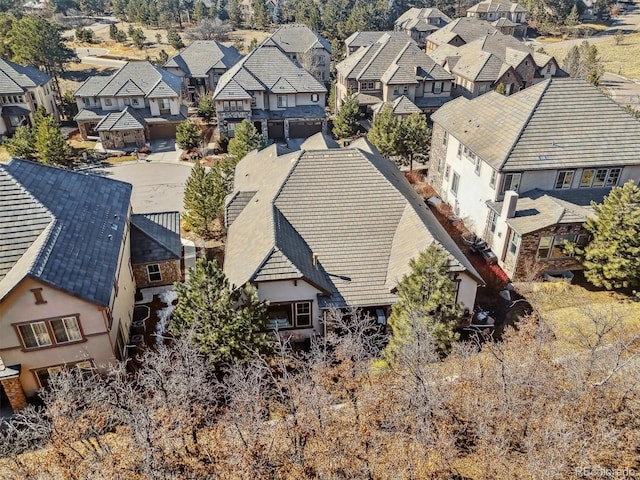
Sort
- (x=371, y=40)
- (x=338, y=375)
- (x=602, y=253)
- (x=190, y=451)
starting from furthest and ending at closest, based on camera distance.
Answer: (x=371, y=40) < (x=602, y=253) < (x=338, y=375) < (x=190, y=451)

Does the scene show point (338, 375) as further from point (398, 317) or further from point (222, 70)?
point (222, 70)

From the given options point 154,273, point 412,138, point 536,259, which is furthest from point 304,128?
point 536,259

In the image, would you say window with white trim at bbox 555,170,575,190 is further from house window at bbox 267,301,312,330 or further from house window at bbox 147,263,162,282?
house window at bbox 147,263,162,282

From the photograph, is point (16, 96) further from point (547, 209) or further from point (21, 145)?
point (547, 209)

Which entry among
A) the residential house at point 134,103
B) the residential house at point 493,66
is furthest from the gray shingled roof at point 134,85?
the residential house at point 493,66

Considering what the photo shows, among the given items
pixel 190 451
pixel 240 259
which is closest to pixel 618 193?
pixel 240 259

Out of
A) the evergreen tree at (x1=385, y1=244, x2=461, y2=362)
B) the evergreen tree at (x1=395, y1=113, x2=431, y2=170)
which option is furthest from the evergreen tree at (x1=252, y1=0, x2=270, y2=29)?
the evergreen tree at (x1=385, y1=244, x2=461, y2=362)
